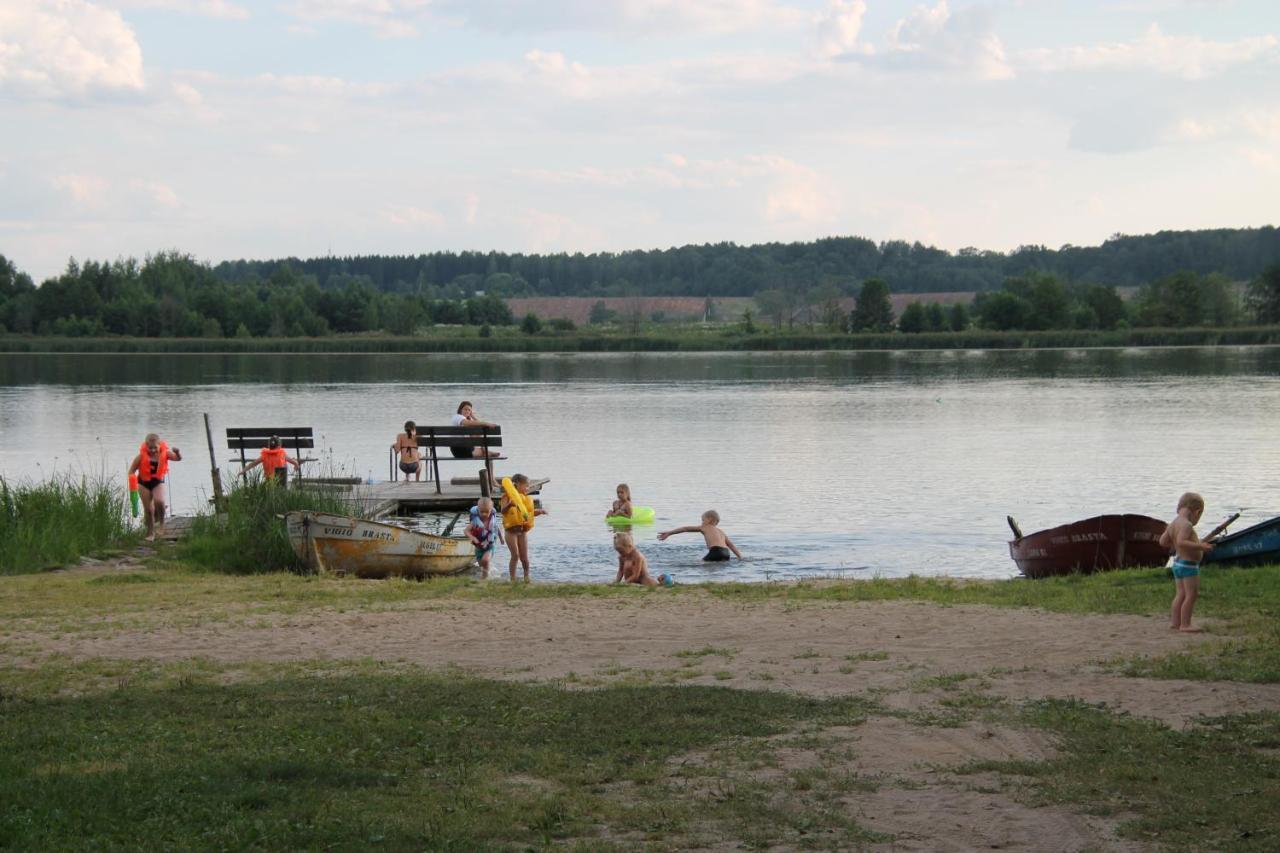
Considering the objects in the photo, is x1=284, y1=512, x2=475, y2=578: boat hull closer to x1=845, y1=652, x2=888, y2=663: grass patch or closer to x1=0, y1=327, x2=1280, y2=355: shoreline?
x1=845, y1=652, x2=888, y2=663: grass patch

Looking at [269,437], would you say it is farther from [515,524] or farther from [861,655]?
[861,655]

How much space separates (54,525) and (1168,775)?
53.9ft

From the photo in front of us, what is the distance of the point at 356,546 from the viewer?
59.7ft

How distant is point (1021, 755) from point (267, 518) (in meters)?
13.6

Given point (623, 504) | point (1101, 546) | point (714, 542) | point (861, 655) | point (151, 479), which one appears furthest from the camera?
point (151, 479)

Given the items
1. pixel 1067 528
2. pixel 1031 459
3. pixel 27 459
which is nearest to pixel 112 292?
pixel 27 459

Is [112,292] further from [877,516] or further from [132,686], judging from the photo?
[132,686]

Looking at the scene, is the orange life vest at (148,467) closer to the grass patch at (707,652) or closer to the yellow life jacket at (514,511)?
the yellow life jacket at (514,511)

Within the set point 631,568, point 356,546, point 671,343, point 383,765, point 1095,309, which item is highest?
point 1095,309

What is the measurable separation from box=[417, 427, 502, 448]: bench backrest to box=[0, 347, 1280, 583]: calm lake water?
1.94 m

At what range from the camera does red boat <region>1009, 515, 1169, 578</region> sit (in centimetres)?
1803

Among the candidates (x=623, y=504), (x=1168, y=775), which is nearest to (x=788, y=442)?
(x=623, y=504)

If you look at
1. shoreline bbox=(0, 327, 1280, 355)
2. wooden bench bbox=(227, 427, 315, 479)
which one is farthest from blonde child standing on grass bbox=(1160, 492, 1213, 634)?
shoreline bbox=(0, 327, 1280, 355)

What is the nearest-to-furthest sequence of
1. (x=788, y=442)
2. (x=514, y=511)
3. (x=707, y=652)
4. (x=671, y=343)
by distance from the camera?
(x=707, y=652)
(x=514, y=511)
(x=788, y=442)
(x=671, y=343)
